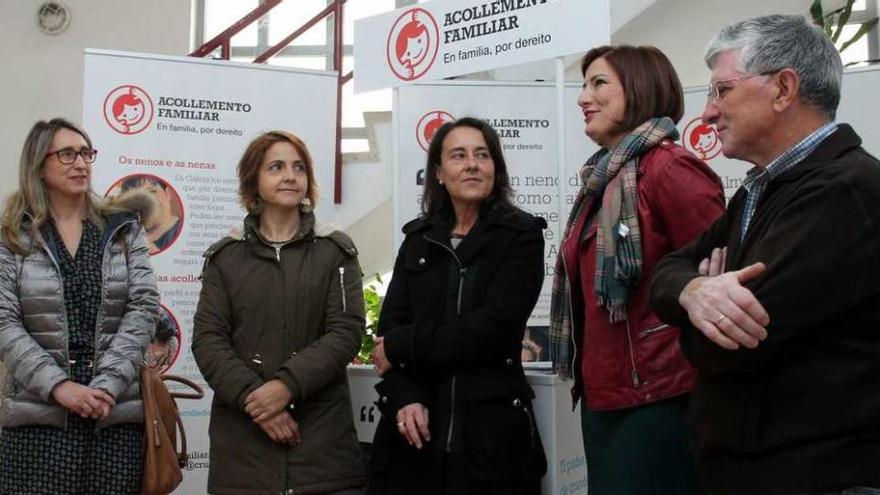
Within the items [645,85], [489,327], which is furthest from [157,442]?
[645,85]

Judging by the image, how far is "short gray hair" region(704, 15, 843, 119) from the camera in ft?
4.73

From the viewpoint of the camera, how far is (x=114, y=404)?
249 centimetres

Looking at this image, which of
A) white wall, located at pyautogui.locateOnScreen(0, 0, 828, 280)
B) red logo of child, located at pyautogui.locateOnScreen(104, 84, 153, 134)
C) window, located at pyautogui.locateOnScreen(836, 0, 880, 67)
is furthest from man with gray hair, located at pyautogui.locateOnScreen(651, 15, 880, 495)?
window, located at pyautogui.locateOnScreen(836, 0, 880, 67)

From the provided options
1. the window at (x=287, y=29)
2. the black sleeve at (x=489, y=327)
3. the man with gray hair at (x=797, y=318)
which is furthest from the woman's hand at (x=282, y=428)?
the window at (x=287, y=29)

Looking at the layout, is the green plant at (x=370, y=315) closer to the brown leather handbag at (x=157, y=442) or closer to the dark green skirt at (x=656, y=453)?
the brown leather handbag at (x=157, y=442)

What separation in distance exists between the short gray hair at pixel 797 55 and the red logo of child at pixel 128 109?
313 cm

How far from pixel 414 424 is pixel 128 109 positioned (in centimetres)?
244

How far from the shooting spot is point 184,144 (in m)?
4.13

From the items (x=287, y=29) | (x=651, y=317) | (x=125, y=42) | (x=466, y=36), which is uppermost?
(x=287, y=29)

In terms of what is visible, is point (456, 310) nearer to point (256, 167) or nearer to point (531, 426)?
point (531, 426)

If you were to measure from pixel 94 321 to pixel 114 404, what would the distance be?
240mm

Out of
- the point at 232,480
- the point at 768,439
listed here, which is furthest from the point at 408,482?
the point at 768,439

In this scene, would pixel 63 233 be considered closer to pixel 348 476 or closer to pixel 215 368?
pixel 215 368

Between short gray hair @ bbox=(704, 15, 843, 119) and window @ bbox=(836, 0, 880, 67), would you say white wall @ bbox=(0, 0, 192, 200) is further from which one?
short gray hair @ bbox=(704, 15, 843, 119)
